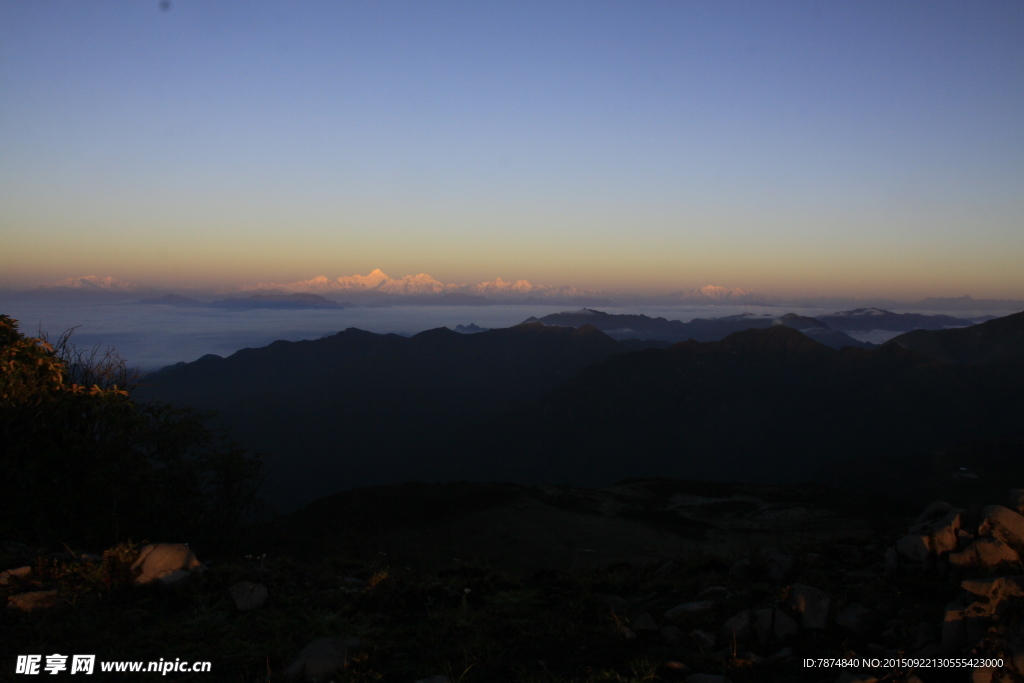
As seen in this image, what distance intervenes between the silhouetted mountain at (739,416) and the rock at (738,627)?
97.6 m

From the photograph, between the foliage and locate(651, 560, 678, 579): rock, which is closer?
locate(651, 560, 678, 579): rock

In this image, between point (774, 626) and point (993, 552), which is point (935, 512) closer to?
point (993, 552)

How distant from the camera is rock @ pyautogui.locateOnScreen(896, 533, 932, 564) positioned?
7.40 meters

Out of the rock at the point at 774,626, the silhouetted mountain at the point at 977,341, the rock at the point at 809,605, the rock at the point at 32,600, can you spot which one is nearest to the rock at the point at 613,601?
the rock at the point at 774,626

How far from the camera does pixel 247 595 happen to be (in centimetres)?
709

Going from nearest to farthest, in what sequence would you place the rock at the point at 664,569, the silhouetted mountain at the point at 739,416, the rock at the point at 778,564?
the rock at the point at 778,564
the rock at the point at 664,569
the silhouetted mountain at the point at 739,416

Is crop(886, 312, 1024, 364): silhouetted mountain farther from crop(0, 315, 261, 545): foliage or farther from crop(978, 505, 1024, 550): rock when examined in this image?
crop(0, 315, 261, 545): foliage

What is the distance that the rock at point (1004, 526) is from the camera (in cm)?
670

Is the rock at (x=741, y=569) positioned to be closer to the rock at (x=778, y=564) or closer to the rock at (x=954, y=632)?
the rock at (x=778, y=564)

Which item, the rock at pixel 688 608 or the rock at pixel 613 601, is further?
the rock at pixel 613 601

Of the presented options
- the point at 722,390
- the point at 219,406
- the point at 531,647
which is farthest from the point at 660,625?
the point at 219,406

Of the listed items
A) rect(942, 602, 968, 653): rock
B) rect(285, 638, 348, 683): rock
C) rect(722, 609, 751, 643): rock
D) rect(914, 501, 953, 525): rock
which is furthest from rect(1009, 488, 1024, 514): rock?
rect(285, 638, 348, 683): rock

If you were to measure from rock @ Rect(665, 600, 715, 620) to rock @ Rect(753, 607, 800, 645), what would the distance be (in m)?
0.69

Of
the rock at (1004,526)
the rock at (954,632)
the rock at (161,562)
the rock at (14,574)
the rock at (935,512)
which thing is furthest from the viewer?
the rock at (935,512)
